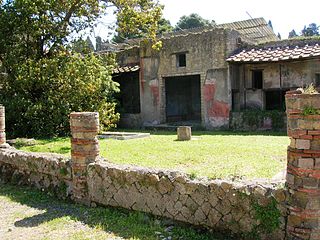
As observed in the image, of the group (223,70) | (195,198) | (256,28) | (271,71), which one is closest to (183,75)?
(223,70)

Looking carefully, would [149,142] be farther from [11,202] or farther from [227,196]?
[227,196]

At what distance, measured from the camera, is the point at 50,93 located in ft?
47.5

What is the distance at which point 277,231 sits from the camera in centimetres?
441

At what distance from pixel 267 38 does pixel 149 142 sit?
47.9ft

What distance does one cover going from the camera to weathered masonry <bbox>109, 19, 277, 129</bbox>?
53.7 ft

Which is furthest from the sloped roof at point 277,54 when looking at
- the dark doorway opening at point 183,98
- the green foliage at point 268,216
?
the green foliage at point 268,216

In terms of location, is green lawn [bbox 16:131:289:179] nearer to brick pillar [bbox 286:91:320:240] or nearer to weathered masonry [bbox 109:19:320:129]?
brick pillar [bbox 286:91:320:240]

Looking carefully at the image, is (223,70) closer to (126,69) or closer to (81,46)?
(126,69)

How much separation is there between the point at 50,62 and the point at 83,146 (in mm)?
8303

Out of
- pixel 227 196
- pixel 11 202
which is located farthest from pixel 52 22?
pixel 227 196

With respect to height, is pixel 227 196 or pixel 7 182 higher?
pixel 227 196

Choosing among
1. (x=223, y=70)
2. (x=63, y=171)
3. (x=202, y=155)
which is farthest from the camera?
(x=223, y=70)

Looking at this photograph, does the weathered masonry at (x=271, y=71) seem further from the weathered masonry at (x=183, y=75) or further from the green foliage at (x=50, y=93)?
the green foliage at (x=50, y=93)

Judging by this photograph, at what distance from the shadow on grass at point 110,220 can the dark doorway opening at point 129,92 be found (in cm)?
1315
